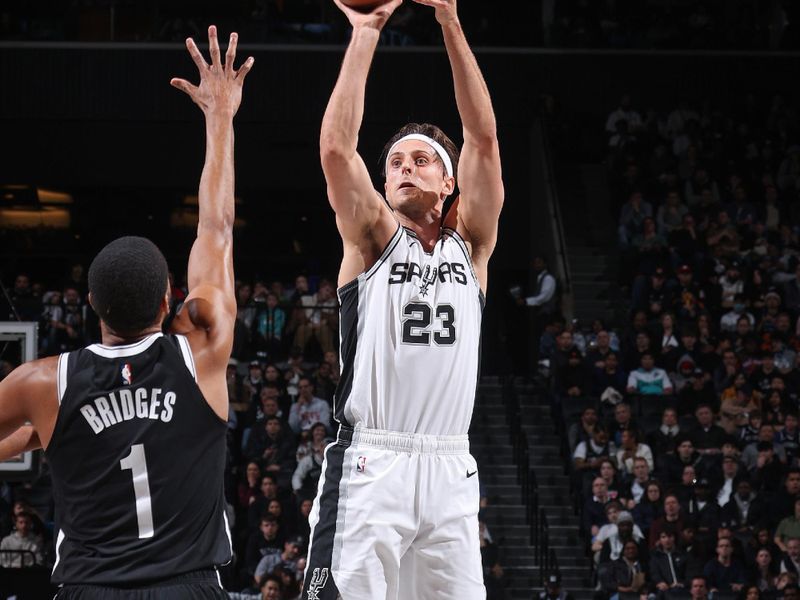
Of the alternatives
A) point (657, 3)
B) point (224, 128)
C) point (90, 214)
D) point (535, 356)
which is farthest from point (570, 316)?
point (224, 128)

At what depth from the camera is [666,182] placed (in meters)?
21.3

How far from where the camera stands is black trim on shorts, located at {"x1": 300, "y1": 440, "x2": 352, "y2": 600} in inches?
203

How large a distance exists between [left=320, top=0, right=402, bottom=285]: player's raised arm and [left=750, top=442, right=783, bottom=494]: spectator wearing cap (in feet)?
36.0

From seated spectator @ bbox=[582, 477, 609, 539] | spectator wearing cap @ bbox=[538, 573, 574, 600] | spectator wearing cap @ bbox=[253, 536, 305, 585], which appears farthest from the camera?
seated spectator @ bbox=[582, 477, 609, 539]

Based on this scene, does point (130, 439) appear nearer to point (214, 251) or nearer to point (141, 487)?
point (141, 487)

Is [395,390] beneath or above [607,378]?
above

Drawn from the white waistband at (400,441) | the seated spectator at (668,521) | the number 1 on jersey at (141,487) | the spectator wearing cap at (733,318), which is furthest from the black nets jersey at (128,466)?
the spectator wearing cap at (733,318)

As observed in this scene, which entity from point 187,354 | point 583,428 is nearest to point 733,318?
point 583,428

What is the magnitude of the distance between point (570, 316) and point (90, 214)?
382 inches

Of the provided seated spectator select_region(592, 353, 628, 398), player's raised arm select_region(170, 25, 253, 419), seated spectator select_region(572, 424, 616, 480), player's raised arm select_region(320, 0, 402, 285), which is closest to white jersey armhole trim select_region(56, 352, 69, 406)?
player's raised arm select_region(170, 25, 253, 419)

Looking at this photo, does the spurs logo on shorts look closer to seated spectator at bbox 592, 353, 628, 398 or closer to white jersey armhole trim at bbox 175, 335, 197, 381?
white jersey armhole trim at bbox 175, 335, 197, 381

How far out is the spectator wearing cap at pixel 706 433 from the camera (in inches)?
621

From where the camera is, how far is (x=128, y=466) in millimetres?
3719

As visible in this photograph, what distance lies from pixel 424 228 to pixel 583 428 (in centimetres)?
1086
